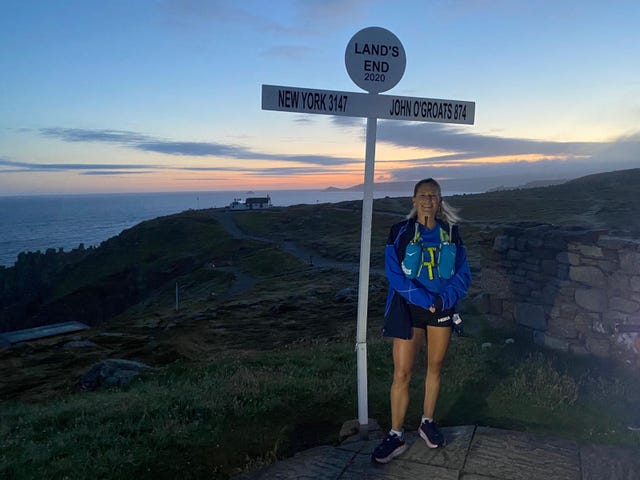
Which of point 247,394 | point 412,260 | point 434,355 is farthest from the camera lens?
point 247,394

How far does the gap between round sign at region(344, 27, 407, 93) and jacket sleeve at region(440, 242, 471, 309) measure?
1653 mm

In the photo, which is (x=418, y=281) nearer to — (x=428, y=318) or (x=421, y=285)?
(x=421, y=285)

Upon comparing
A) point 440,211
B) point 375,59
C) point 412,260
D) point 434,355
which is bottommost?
point 434,355

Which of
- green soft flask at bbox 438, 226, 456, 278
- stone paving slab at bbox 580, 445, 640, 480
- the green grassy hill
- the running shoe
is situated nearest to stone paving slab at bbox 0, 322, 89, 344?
the green grassy hill

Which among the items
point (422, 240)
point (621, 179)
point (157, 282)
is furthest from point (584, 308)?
point (621, 179)

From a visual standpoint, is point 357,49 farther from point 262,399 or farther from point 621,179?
point 621,179

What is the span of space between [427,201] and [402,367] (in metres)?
1.45

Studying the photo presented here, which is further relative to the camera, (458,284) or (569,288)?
(569,288)

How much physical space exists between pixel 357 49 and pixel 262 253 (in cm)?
3916

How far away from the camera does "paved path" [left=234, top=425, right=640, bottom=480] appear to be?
12.7ft

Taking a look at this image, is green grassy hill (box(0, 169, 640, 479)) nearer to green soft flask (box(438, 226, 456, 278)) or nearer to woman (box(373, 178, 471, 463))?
woman (box(373, 178, 471, 463))

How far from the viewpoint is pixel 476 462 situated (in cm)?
404

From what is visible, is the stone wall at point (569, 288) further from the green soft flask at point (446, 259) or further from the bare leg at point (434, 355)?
the green soft flask at point (446, 259)

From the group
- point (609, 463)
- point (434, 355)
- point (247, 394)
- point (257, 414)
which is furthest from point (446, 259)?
point (247, 394)
